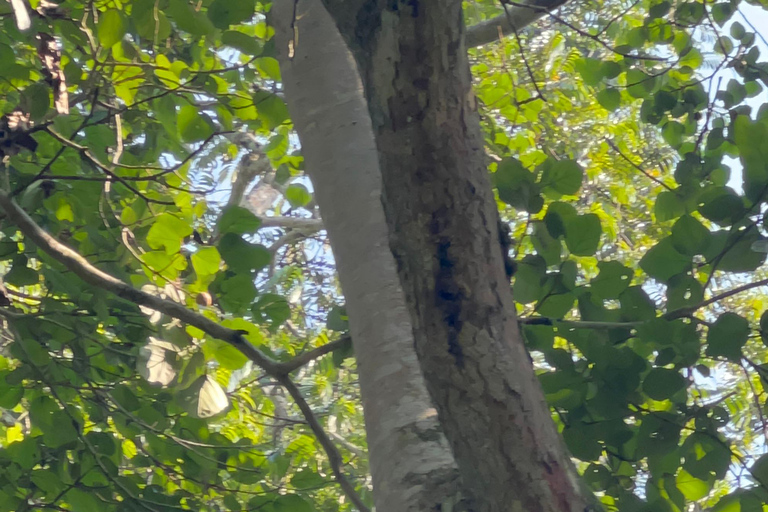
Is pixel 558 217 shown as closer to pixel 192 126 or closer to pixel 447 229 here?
pixel 447 229

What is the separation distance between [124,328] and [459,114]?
3.21ft

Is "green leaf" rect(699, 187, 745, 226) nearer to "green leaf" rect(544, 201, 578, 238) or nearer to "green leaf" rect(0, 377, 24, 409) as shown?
"green leaf" rect(544, 201, 578, 238)

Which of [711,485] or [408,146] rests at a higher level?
[408,146]

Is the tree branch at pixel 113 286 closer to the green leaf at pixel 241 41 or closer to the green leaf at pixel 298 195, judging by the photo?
the green leaf at pixel 241 41

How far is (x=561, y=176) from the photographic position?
122 centimetres

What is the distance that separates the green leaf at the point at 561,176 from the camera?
1.22 metres

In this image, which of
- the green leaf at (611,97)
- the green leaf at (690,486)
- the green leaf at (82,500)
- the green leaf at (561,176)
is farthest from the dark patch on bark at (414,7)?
the green leaf at (82,500)

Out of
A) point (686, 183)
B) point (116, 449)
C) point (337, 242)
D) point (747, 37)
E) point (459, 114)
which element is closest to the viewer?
point (459, 114)

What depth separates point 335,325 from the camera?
1405 millimetres

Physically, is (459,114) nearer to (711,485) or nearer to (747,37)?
(711,485)

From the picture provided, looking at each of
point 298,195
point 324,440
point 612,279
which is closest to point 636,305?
point 612,279

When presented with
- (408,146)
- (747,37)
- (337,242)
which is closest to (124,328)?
(337,242)

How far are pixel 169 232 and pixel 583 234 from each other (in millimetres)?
708

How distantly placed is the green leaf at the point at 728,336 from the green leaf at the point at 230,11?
0.99 meters
